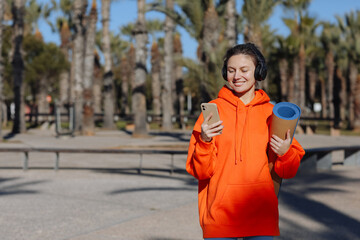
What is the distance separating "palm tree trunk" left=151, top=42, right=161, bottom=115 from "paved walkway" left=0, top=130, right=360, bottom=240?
103 feet

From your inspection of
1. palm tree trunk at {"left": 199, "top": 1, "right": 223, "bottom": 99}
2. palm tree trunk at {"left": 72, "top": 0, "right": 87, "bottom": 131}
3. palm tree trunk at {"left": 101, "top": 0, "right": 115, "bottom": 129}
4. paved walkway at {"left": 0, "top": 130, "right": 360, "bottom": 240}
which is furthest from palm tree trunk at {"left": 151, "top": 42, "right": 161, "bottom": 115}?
paved walkway at {"left": 0, "top": 130, "right": 360, "bottom": 240}

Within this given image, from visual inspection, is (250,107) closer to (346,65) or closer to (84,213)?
(84,213)

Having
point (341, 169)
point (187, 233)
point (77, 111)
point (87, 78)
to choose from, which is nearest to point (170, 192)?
point (187, 233)

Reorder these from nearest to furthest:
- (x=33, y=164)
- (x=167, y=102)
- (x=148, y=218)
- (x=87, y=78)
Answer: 1. (x=148, y=218)
2. (x=33, y=164)
3. (x=87, y=78)
4. (x=167, y=102)

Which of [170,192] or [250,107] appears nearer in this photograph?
[250,107]

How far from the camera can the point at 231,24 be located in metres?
17.0

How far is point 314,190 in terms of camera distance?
832 cm

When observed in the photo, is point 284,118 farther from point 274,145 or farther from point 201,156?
point 201,156

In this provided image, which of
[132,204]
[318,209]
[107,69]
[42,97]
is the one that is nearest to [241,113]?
[318,209]

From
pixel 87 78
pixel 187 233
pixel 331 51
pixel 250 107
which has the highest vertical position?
pixel 331 51

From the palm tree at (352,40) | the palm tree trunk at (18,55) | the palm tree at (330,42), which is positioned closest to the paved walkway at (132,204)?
the palm tree trunk at (18,55)

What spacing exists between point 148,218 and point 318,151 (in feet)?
18.4

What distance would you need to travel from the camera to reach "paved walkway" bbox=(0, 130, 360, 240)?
18.1 feet

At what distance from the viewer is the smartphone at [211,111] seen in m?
2.44
